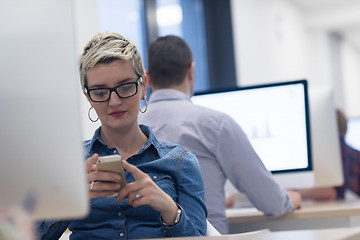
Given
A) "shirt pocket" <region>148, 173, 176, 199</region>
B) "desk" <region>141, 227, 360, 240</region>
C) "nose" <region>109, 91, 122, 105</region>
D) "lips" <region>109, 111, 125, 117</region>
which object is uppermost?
"nose" <region>109, 91, 122, 105</region>

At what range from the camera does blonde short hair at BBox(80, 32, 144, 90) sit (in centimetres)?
164

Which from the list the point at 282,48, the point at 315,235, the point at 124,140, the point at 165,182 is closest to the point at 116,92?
the point at 124,140

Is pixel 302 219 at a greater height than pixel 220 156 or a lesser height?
lesser

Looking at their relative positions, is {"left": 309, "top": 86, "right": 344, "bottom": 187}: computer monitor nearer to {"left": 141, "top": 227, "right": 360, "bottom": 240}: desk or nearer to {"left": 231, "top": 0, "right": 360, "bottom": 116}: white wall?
{"left": 141, "top": 227, "right": 360, "bottom": 240}: desk

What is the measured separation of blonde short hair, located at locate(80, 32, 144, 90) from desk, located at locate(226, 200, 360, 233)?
2.91ft

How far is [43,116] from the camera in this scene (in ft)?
3.14

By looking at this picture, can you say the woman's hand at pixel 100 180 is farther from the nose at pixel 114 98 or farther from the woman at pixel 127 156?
the nose at pixel 114 98

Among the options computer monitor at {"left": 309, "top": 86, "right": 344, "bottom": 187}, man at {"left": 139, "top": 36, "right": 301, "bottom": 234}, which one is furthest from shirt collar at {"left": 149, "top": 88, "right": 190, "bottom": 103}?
computer monitor at {"left": 309, "top": 86, "right": 344, "bottom": 187}

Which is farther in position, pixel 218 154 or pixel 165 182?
pixel 218 154

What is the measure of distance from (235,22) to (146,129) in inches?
171

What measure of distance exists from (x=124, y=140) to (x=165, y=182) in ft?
0.56

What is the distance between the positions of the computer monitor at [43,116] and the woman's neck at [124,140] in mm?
738

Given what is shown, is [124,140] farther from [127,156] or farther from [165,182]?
[165,182]

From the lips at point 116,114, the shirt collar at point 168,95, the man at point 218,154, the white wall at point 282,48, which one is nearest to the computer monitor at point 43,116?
the lips at point 116,114
